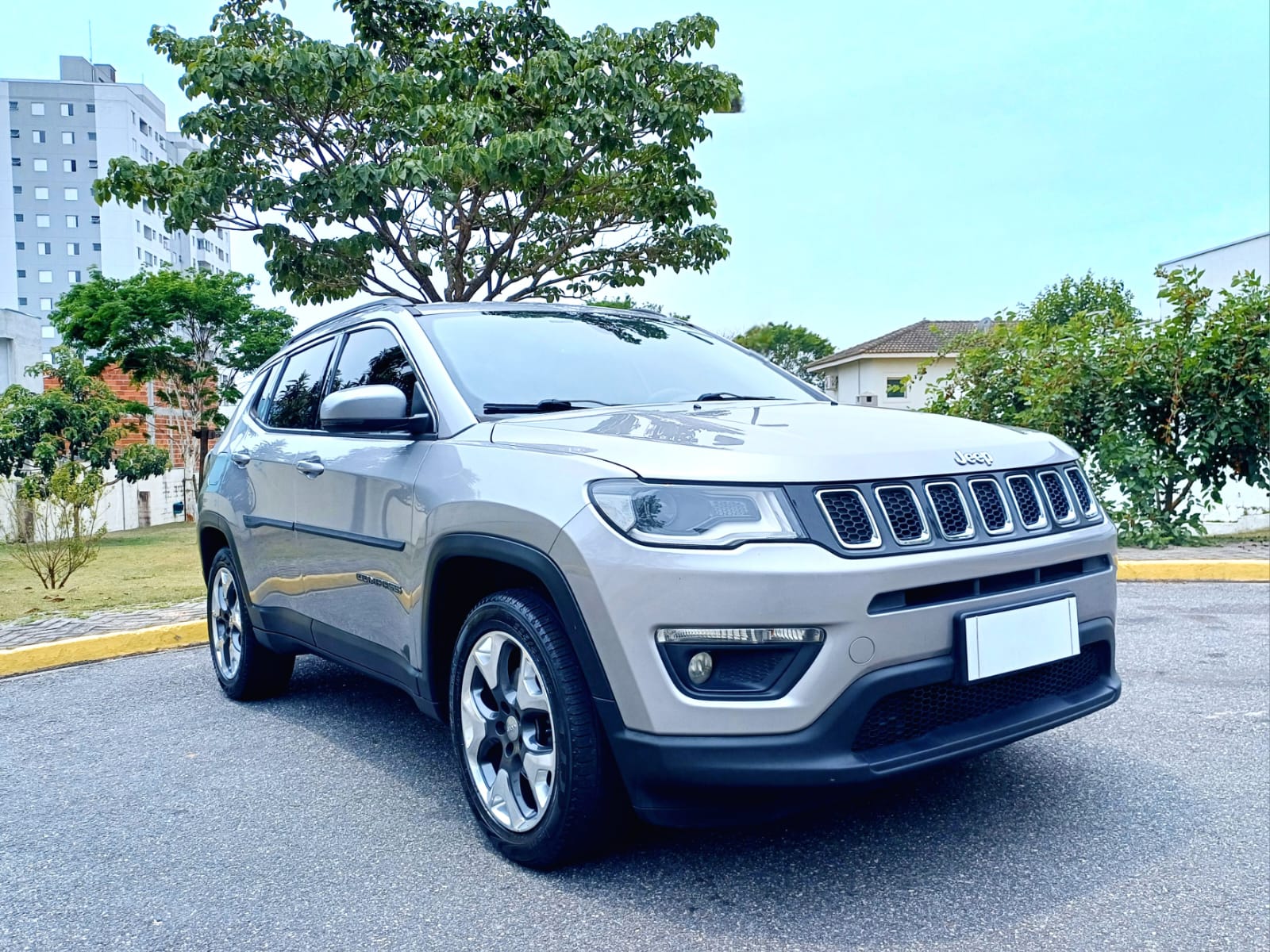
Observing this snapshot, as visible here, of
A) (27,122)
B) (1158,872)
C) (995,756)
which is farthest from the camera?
(27,122)

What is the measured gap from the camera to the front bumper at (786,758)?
2.39m

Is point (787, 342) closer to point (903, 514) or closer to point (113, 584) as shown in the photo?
point (113, 584)

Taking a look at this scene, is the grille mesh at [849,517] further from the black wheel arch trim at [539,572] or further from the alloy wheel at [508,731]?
the alloy wheel at [508,731]

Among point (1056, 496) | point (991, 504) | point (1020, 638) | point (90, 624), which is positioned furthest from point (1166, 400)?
point (90, 624)

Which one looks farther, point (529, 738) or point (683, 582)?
point (529, 738)

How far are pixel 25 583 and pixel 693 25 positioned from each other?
9280 millimetres

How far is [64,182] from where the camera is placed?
9731 cm

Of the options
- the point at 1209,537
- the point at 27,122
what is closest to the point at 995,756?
the point at 1209,537

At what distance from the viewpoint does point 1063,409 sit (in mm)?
9289

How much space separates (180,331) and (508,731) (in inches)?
1159

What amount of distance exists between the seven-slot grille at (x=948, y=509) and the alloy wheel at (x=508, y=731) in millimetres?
897

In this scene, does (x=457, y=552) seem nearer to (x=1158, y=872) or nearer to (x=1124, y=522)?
(x=1158, y=872)

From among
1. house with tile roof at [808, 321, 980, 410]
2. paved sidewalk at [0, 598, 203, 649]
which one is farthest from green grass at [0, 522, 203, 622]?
house with tile roof at [808, 321, 980, 410]

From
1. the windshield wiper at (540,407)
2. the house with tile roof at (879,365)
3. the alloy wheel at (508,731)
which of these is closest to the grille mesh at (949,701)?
the alloy wheel at (508,731)
